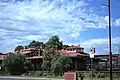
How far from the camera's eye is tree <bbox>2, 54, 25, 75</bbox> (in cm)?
8475

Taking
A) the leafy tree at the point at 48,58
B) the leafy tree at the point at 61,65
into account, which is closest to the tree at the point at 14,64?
the leafy tree at the point at 48,58

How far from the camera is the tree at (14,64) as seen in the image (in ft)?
278

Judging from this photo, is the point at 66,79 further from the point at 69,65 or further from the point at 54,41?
the point at 54,41

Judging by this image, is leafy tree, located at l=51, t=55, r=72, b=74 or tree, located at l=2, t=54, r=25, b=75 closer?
leafy tree, located at l=51, t=55, r=72, b=74

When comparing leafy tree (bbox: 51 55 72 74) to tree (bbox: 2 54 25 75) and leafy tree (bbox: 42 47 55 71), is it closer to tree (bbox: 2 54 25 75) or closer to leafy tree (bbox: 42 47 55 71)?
leafy tree (bbox: 42 47 55 71)

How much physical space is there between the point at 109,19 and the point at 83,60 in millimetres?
63406

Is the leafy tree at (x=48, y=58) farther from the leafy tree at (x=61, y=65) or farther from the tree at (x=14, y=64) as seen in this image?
the leafy tree at (x=61, y=65)

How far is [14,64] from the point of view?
8506 centimetres

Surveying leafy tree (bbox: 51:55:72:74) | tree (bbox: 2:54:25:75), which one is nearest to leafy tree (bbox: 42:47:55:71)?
tree (bbox: 2:54:25:75)

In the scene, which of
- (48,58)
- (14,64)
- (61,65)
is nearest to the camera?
(61,65)

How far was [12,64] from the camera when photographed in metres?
84.8

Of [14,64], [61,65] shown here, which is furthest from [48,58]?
[61,65]

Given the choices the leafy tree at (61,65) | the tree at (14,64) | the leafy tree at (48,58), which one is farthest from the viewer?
the tree at (14,64)

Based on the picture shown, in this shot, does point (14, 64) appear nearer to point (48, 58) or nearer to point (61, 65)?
point (48, 58)
